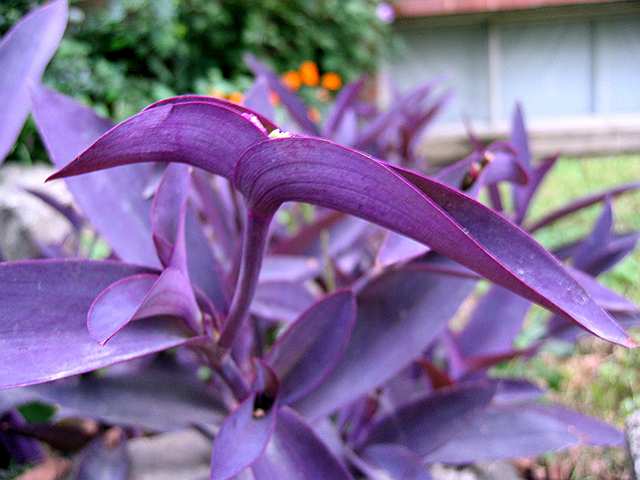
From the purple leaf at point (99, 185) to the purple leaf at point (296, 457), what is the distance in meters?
0.18

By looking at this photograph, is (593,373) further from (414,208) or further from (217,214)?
(414,208)

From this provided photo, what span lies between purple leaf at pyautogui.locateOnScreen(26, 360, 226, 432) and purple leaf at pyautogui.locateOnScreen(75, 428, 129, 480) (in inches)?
3.3

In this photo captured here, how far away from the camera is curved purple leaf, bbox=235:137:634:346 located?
0.32 meters

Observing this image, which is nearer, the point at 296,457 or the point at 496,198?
the point at 296,457

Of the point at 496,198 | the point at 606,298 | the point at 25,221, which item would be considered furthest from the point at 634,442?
the point at 25,221

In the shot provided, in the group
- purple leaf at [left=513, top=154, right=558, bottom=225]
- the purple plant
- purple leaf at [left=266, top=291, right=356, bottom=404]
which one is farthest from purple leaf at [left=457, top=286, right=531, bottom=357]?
purple leaf at [left=266, top=291, right=356, bottom=404]

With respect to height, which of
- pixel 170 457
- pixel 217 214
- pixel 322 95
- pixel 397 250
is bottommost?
pixel 322 95

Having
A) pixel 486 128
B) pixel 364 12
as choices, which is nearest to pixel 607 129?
pixel 486 128

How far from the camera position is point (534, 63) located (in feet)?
16.2

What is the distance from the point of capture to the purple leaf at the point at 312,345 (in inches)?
21.0

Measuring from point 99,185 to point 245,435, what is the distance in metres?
0.27

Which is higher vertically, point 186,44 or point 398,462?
point 398,462

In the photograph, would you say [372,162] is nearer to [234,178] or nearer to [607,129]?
[234,178]

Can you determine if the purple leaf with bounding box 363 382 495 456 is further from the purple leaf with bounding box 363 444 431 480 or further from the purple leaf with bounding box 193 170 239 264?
the purple leaf with bounding box 193 170 239 264
